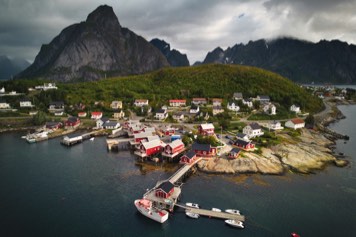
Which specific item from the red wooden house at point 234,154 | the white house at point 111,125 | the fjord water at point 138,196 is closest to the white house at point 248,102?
the white house at point 111,125

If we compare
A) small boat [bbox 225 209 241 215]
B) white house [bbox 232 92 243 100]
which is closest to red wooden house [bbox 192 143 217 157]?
small boat [bbox 225 209 241 215]

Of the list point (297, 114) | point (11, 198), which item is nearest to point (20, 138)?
point (11, 198)

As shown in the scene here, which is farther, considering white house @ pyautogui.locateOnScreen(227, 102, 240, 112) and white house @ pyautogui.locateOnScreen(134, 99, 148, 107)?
white house @ pyautogui.locateOnScreen(134, 99, 148, 107)

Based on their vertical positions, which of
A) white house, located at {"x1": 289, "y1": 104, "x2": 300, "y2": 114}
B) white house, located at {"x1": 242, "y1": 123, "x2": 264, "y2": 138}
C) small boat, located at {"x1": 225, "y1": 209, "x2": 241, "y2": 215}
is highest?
white house, located at {"x1": 289, "y1": 104, "x2": 300, "y2": 114}

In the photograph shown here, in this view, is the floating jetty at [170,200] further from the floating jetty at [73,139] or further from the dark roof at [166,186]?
the floating jetty at [73,139]

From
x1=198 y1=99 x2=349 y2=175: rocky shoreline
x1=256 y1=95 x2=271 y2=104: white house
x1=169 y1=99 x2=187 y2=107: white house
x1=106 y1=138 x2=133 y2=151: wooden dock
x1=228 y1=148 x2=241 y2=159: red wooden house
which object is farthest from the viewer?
x1=169 y1=99 x2=187 y2=107: white house

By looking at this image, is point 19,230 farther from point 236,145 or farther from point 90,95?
point 90,95

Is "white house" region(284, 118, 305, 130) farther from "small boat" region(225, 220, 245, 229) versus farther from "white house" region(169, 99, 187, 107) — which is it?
"small boat" region(225, 220, 245, 229)

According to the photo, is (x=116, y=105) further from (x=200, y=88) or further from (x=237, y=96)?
(x=237, y=96)
